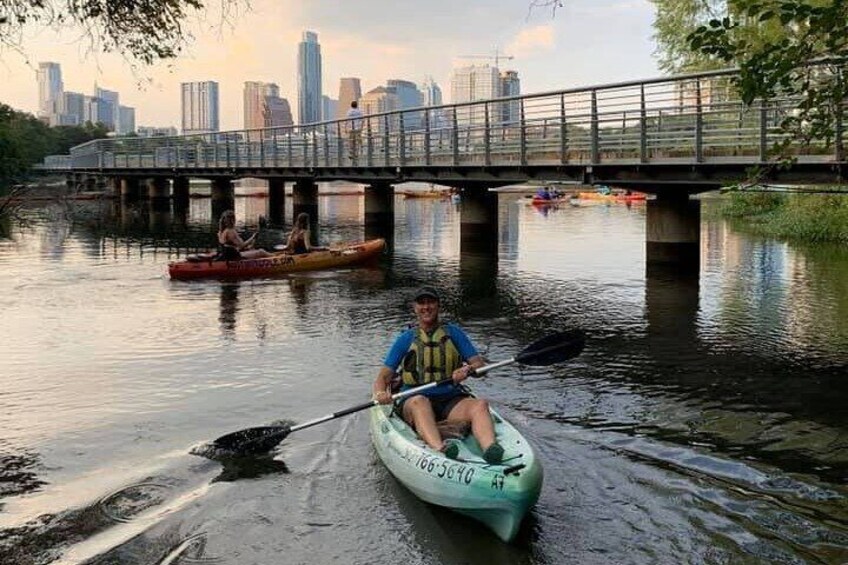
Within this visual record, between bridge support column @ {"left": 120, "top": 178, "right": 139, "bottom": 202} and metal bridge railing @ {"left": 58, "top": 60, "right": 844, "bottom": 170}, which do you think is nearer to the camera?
metal bridge railing @ {"left": 58, "top": 60, "right": 844, "bottom": 170}

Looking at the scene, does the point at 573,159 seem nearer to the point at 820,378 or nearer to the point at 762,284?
the point at 762,284

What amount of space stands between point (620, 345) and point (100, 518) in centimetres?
960

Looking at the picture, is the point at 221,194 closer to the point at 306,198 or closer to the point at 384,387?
the point at 306,198

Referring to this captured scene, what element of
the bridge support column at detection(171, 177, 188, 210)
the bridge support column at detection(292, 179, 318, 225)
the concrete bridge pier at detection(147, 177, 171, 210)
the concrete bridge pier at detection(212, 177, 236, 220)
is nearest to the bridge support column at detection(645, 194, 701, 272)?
the bridge support column at detection(292, 179, 318, 225)

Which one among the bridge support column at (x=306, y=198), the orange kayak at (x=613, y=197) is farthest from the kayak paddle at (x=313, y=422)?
the orange kayak at (x=613, y=197)

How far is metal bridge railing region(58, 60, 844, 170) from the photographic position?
1803cm

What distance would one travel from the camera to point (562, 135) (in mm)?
22250

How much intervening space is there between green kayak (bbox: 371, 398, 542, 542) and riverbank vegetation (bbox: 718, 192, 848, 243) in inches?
806

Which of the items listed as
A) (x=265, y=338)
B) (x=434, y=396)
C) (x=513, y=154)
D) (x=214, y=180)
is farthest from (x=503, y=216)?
(x=434, y=396)

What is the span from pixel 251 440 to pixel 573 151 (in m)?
14.7

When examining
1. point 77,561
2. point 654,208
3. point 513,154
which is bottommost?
point 77,561

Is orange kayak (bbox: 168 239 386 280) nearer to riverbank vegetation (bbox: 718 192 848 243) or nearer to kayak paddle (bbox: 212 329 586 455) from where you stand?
riverbank vegetation (bbox: 718 192 848 243)

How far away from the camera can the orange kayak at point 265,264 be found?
2359 centimetres

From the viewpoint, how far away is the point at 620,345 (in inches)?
606
